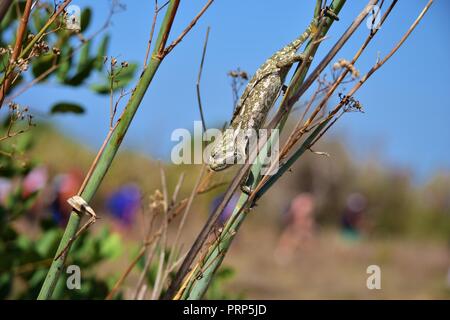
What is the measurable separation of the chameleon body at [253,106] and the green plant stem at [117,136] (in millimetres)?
372

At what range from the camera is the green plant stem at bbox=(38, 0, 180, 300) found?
1.33m

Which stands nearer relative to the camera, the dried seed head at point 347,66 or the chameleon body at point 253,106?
the dried seed head at point 347,66

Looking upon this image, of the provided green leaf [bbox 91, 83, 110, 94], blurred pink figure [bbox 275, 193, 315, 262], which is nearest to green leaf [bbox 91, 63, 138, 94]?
green leaf [bbox 91, 83, 110, 94]

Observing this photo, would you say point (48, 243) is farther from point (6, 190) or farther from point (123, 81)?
point (6, 190)

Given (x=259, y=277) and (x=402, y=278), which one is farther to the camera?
(x=402, y=278)

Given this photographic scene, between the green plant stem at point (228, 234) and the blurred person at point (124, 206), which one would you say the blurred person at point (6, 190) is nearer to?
the green plant stem at point (228, 234)

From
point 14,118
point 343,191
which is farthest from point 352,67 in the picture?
point 343,191

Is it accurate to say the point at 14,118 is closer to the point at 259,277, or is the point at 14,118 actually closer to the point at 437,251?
the point at 259,277

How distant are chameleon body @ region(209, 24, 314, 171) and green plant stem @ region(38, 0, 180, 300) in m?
0.37

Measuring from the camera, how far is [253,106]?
1.66 meters

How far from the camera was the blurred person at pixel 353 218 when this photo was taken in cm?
1600

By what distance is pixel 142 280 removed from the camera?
6.49ft

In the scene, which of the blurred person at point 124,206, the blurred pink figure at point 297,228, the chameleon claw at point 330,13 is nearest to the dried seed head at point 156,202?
the chameleon claw at point 330,13
